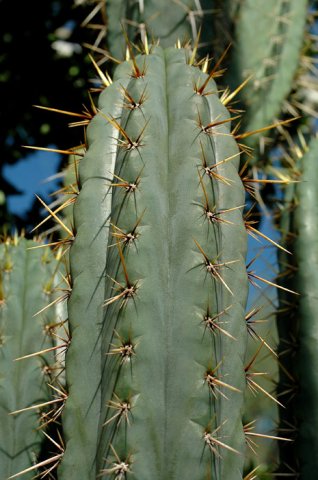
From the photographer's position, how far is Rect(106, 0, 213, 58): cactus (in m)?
2.88

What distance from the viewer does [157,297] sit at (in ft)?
5.67

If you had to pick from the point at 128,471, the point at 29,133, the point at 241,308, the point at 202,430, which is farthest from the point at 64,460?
the point at 29,133

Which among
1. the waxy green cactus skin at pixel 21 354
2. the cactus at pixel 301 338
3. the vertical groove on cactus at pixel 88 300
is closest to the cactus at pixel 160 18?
the cactus at pixel 301 338

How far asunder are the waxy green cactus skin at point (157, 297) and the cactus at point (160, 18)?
968mm

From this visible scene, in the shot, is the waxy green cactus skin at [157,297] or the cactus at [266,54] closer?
the waxy green cactus skin at [157,297]

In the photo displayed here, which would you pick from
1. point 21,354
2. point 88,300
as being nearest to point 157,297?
point 88,300

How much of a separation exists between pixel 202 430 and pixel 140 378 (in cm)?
16

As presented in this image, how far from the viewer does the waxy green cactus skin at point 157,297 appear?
5.51 ft

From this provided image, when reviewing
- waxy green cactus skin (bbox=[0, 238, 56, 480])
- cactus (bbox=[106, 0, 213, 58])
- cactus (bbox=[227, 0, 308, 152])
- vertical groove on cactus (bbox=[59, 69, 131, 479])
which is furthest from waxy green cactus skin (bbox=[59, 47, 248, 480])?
cactus (bbox=[227, 0, 308, 152])

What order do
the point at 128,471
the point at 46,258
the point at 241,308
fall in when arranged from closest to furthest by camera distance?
the point at 128,471, the point at 241,308, the point at 46,258

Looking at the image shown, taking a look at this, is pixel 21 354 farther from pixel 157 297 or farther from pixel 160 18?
pixel 160 18

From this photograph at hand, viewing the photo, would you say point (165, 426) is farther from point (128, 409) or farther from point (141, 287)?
point (141, 287)

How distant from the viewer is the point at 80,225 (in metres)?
1.87

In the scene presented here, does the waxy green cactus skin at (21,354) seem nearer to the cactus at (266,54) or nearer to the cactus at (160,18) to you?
the cactus at (160,18)
